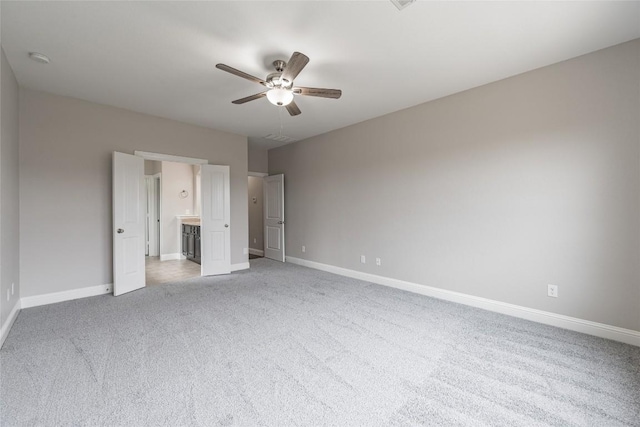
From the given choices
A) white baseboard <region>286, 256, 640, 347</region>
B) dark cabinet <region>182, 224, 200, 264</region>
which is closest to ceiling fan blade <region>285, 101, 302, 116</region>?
white baseboard <region>286, 256, 640, 347</region>

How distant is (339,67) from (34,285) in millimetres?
4512

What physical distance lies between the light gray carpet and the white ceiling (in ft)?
8.85

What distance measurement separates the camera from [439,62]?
112 inches

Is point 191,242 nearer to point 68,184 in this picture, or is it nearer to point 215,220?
point 215,220

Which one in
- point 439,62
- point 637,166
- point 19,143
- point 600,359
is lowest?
point 600,359

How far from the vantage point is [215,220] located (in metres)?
5.08

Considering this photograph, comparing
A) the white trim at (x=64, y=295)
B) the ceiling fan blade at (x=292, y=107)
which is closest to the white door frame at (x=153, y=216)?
the white trim at (x=64, y=295)

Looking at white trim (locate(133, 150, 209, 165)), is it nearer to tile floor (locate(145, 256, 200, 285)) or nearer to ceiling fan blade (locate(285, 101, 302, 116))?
tile floor (locate(145, 256, 200, 285))

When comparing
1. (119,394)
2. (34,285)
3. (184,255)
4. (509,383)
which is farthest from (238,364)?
(184,255)

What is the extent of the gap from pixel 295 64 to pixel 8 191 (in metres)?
3.17

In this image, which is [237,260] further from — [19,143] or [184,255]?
[19,143]

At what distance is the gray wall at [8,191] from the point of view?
101 inches

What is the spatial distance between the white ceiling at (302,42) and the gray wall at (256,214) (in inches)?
161

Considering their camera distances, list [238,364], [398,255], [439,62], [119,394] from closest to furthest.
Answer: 1. [119,394]
2. [238,364]
3. [439,62]
4. [398,255]
